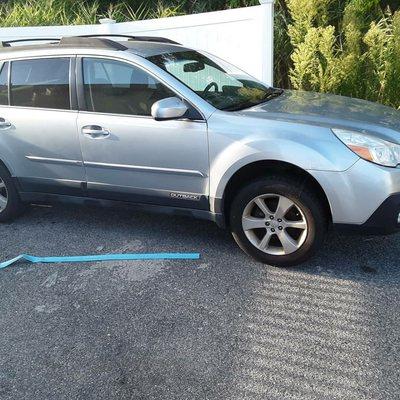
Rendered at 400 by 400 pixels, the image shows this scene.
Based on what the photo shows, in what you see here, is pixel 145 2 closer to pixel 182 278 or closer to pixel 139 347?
pixel 182 278

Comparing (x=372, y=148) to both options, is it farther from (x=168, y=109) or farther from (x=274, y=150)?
(x=168, y=109)

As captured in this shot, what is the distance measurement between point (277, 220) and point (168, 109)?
1.17 m

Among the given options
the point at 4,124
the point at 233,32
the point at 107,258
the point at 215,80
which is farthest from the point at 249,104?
the point at 233,32

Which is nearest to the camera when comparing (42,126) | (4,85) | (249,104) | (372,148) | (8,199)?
(372,148)

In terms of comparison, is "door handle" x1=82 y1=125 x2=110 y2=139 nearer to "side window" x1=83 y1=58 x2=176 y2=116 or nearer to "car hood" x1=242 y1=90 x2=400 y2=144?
"side window" x1=83 y1=58 x2=176 y2=116

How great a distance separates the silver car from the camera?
3.37m

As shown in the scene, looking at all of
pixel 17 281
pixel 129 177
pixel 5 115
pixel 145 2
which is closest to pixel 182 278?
pixel 129 177

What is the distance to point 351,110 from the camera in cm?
391

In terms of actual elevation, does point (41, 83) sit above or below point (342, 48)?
above

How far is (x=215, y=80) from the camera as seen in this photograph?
442 centimetres

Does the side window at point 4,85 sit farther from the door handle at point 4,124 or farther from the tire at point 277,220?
the tire at point 277,220

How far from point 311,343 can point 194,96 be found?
80.2 inches

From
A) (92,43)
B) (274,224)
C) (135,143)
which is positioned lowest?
(274,224)

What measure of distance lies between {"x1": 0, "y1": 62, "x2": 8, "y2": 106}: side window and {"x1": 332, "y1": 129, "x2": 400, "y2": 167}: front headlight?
3.03 metres
